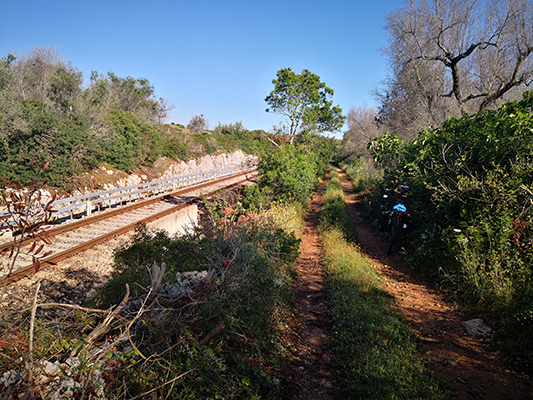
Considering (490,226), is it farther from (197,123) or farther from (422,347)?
(197,123)

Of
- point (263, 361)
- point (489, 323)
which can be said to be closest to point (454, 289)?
point (489, 323)

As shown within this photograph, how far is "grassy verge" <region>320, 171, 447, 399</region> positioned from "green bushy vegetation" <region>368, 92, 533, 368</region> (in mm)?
1414

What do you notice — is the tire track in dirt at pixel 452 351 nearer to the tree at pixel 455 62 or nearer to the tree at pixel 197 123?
the tree at pixel 455 62

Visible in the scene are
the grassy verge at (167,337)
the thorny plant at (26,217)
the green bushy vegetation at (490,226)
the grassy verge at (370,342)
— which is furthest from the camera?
the green bushy vegetation at (490,226)

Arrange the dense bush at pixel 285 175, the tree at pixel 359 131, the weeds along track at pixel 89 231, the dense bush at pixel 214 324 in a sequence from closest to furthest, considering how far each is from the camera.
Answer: the dense bush at pixel 214 324, the weeds along track at pixel 89 231, the dense bush at pixel 285 175, the tree at pixel 359 131

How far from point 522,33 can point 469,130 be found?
9.69 meters

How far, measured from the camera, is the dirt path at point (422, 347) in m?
3.85

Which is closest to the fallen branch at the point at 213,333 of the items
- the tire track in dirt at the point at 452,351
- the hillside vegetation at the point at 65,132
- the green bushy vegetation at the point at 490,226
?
the tire track in dirt at the point at 452,351

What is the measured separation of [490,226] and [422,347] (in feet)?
11.1


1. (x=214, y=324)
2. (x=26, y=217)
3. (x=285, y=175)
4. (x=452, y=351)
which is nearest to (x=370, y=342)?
(x=452, y=351)

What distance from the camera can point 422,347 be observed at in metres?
4.61

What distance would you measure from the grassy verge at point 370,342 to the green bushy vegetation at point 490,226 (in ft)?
4.64

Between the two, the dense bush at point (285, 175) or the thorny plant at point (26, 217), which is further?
the dense bush at point (285, 175)

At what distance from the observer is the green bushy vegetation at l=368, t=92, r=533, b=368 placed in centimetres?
531
